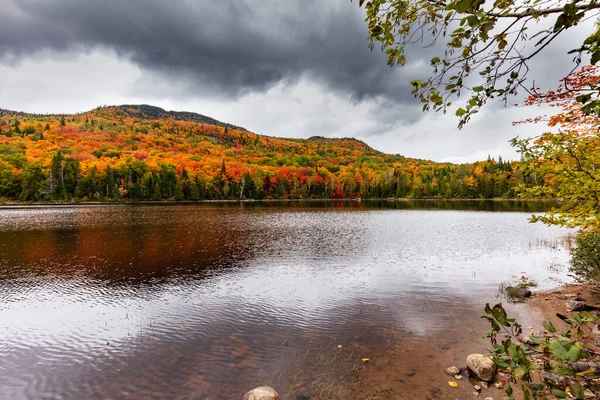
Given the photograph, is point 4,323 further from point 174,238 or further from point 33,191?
point 33,191

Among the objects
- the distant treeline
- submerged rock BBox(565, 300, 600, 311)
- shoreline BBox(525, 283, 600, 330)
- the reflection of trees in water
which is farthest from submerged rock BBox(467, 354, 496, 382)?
the distant treeline

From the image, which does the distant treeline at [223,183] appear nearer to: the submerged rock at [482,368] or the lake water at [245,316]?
the lake water at [245,316]

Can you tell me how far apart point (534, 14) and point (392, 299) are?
1370 cm

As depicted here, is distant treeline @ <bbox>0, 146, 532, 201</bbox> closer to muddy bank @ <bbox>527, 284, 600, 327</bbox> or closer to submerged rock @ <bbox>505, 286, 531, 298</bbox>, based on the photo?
submerged rock @ <bbox>505, 286, 531, 298</bbox>

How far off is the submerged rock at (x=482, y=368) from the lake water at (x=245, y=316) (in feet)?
2.76

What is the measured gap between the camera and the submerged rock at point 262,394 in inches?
286

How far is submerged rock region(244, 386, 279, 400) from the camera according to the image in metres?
7.26

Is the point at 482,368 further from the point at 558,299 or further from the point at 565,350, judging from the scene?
the point at 558,299

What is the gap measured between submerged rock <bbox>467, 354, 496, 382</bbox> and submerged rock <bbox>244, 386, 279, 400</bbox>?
5186 mm

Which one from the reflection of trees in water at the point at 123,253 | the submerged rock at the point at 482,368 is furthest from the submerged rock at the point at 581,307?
the reflection of trees in water at the point at 123,253

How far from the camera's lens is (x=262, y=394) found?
24.0 ft

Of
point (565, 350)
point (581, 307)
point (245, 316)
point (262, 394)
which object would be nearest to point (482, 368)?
point (262, 394)

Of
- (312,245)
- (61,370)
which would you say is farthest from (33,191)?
(61,370)

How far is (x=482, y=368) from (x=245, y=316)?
28.1 ft
